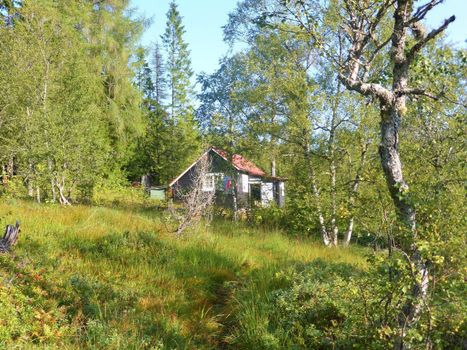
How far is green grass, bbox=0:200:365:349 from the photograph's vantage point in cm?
460

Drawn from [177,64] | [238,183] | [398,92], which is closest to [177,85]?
[177,64]

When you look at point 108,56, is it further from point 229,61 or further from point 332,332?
point 332,332

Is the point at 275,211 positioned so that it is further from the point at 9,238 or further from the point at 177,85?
the point at 177,85

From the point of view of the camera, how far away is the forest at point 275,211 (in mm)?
3670

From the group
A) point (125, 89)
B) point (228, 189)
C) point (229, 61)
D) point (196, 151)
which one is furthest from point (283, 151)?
point (196, 151)

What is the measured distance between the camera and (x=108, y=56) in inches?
1012

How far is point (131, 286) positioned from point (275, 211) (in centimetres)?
832

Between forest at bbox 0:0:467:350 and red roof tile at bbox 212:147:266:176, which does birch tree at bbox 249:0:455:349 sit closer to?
forest at bbox 0:0:467:350

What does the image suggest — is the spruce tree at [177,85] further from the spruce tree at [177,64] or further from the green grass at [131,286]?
the green grass at [131,286]

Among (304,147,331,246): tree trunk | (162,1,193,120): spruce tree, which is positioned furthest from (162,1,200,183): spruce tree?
(304,147,331,246): tree trunk

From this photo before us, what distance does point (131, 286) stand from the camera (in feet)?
19.9

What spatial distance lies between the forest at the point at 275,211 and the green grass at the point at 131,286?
3 centimetres

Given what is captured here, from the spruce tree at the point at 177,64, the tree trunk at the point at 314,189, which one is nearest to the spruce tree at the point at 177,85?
the spruce tree at the point at 177,64

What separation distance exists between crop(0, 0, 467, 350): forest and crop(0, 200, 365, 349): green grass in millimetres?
32
